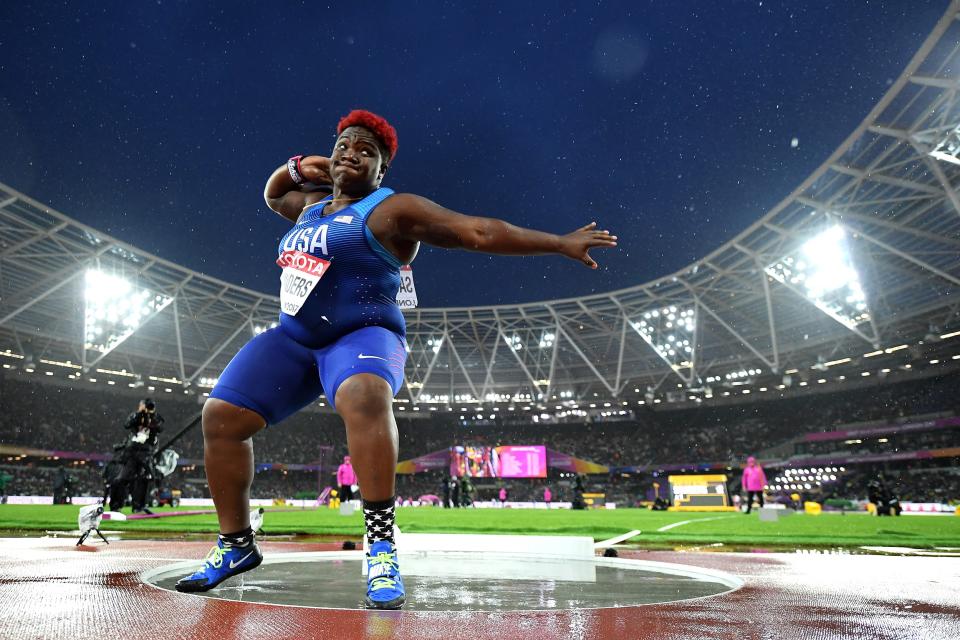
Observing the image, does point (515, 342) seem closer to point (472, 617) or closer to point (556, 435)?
point (556, 435)

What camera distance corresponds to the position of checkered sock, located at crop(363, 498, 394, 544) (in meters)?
2.00

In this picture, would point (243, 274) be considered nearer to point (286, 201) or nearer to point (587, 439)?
point (587, 439)

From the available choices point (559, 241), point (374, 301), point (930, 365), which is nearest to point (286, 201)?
point (374, 301)

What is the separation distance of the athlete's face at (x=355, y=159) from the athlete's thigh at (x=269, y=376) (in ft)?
→ 2.34

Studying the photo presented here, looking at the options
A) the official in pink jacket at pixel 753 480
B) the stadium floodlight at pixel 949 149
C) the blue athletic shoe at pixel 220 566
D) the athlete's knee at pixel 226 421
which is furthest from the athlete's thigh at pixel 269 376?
the stadium floodlight at pixel 949 149

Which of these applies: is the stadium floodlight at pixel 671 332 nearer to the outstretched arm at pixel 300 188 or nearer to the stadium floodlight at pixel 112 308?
the stadium floodlight at pixel 112 308

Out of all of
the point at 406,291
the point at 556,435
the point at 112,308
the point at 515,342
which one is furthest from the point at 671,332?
the point at 406,291

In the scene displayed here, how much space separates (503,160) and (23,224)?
38384mm

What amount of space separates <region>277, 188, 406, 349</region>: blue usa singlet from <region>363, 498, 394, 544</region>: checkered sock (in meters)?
0.66

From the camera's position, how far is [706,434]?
151 feet

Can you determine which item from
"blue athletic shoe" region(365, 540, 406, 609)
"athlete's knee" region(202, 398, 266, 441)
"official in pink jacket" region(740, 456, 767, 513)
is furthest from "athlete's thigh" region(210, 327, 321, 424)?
"official in pink jacket" region(740, 456, 767, 513)

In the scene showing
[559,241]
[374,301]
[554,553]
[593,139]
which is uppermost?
[593,139]

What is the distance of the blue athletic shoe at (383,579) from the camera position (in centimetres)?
172

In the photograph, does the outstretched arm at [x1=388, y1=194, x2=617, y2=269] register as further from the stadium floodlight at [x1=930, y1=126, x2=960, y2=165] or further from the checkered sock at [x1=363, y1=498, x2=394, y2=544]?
the stadium floodlight at [x1=930, y1=126, x2=960, y2=165]
